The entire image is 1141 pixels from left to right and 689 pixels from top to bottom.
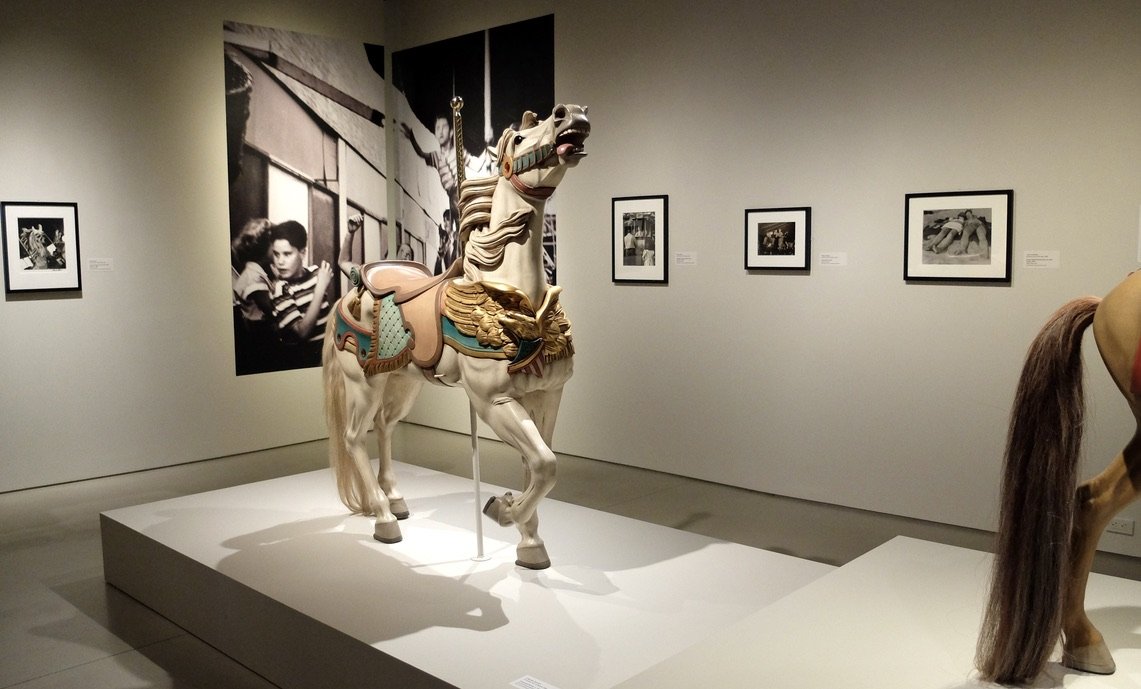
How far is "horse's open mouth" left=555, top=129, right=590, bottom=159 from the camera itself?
3.47m

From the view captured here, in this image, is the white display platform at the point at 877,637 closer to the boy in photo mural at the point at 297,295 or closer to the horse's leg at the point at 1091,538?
the horse's leg at the point at 1091,538

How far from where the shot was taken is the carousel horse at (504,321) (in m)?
3.58

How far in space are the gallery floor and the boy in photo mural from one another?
84cm

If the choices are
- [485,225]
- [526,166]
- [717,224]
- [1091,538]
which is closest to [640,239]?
[717,224]

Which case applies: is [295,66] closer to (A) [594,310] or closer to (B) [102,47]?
(B) [102,47]

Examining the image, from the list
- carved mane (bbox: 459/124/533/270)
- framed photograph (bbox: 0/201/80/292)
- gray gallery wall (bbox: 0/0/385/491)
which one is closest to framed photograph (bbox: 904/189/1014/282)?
carved mane (bbox: 459/124/533/270)

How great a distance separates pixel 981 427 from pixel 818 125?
203 centimetres

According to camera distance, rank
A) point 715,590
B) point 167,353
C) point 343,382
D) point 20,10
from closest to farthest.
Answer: point 715,590, point 343,382, point 20,10, point 167,353

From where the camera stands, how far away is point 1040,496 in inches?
96.4

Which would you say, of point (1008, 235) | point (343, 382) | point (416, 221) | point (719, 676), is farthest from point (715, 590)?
point (416, 221)

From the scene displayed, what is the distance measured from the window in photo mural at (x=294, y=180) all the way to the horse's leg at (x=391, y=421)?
11.0 feet

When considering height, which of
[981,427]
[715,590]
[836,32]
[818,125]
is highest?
[836,32]

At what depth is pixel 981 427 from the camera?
525 centimetres

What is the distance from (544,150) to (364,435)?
1.67 meters
